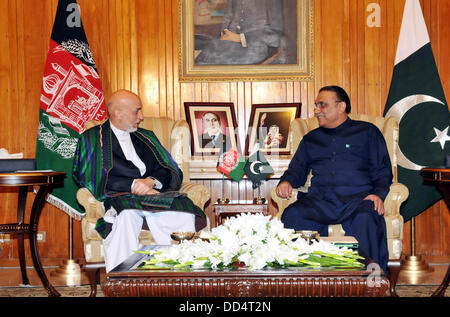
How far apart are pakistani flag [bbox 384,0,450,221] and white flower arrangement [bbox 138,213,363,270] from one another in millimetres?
2832

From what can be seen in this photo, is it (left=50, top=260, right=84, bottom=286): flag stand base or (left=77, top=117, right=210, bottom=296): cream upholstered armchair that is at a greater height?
(left=77, top=117, right=210, bottom=296): cream upholstered armchair

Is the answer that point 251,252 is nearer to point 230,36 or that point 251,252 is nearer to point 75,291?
point 75,291

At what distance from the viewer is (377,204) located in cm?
382

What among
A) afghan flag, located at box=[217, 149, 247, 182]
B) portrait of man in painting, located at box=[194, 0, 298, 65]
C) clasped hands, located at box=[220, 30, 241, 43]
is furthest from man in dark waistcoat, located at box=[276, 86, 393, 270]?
clasped hands, located at box=[220, 30, 241, 43]

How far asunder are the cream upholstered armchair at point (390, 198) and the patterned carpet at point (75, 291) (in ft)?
0.93

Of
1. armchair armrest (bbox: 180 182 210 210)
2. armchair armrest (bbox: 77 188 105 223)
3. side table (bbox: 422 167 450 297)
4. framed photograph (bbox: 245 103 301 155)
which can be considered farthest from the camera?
framed photograph (bbox: 245 103 301 155)

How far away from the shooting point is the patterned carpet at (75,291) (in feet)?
12.7

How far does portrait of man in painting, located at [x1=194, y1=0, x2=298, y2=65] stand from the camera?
207 inches

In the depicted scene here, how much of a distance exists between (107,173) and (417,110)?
2.90m

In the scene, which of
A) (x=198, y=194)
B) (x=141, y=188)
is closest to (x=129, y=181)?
(x=141, y=188)

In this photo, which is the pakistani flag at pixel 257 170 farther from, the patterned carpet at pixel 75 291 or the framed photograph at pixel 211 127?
the patterned carpet at pixel 75 291

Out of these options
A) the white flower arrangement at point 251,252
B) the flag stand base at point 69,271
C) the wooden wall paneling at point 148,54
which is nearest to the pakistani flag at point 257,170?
the wooden wall paneling at point 148,54

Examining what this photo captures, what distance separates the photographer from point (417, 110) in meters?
4.96

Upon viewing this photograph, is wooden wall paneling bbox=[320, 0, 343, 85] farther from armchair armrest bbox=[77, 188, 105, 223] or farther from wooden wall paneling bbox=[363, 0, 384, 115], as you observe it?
armchair armrest bbox=[77, 188, 105, 223]
